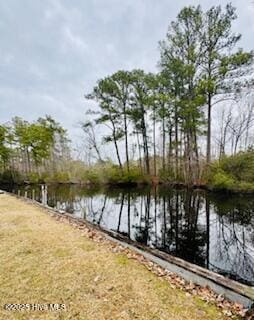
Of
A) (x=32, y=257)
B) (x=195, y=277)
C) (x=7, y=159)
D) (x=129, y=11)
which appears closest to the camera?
(x=195, y=277)

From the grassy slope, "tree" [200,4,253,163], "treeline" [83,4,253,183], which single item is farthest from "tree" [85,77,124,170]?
the grassy slope

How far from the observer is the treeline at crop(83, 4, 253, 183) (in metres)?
16.8

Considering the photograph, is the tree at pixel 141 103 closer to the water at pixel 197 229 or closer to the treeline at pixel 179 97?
the treeline at pixel 179 97

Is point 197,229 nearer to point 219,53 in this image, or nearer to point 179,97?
point 219,53

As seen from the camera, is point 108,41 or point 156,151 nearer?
point 108,41

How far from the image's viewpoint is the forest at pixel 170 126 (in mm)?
16641

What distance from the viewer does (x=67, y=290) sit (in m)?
3.06

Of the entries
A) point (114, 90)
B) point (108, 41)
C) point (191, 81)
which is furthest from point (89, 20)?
point (114, 90)

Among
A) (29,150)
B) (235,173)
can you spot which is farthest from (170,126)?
(29,150)

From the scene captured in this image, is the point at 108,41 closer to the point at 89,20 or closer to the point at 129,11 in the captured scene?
the point at 89,20

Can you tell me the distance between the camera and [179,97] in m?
19.9

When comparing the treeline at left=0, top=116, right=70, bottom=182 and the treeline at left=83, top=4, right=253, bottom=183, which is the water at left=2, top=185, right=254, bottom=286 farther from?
the treeline at left=0, top=116, right=70, bottom=182

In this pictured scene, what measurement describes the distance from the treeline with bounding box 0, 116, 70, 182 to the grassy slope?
29998 millimetres

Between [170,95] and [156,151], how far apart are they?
658cm
